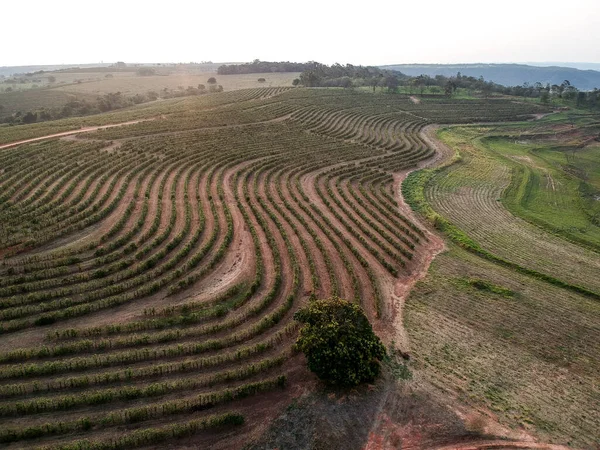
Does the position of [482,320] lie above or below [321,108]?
below

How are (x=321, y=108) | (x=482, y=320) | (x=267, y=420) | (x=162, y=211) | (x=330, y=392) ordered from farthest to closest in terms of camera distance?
(x=321, y=108), (x=162, y=211), (x=482, y=320), (x=330, y=392), (x=267, y=420)

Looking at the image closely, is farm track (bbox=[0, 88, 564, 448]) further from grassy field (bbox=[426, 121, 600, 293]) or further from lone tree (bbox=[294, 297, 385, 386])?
grassy field (bbox=[426, 121, 600, 293])

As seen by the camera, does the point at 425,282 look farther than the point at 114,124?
No

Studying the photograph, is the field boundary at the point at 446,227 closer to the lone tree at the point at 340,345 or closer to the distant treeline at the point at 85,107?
the lone tree at the point at 340,345

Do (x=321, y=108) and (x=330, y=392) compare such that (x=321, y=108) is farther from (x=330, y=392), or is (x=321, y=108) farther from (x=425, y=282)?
(x=330, y=392)

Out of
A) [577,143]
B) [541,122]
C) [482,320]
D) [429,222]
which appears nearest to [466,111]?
[541,122]

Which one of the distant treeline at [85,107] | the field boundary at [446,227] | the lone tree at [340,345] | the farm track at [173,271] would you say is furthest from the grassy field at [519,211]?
the distant treeline at [85,107]

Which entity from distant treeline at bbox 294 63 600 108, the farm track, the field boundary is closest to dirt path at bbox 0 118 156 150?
the farm track
